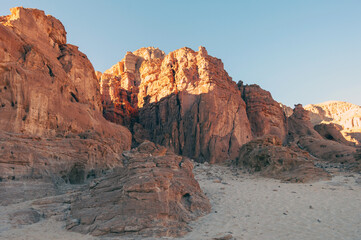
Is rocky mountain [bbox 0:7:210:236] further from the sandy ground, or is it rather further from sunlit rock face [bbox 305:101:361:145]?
sunlit rock face [bbox 305:101:361:145]

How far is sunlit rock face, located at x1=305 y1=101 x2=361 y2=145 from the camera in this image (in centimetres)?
5816

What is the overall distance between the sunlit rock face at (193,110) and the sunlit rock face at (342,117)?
34394 millimetres

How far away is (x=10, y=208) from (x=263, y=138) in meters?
22.9

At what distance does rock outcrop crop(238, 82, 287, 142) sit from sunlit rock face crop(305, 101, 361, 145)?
21060 millimetres

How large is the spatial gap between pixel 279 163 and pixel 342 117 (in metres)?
76.6

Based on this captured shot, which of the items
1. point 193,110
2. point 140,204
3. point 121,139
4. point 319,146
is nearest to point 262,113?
point 319,146

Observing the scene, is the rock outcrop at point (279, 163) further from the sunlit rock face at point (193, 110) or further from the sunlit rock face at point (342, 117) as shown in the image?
the sunlit rock face at point (342, 117)

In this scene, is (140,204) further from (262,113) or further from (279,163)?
(262,113)

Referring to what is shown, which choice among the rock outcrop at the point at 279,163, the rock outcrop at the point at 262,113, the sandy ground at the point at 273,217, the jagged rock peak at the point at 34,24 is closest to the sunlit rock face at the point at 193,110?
the rock outcrop at the point at 262,113

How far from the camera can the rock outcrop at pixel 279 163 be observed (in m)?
17.4

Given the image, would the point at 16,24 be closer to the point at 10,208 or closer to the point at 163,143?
the point at 10,208

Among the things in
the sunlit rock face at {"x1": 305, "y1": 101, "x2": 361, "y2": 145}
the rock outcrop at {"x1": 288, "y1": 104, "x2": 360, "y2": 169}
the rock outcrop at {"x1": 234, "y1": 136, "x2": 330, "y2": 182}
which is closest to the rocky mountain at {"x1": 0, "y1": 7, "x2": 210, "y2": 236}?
the rock outcrop at {"x1": 234, "y1": 136, "x2": 330, "y2": 182}

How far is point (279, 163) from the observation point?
65.9 ft

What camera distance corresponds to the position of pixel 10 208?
32.7 ft
